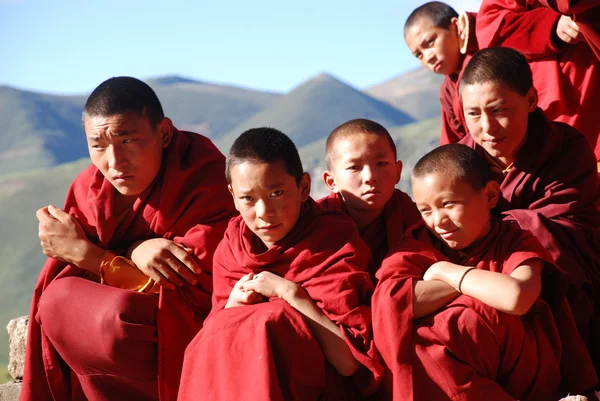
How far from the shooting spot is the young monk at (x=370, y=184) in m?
3.47

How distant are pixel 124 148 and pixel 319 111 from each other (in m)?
42.6

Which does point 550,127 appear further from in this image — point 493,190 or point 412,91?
point 412,91

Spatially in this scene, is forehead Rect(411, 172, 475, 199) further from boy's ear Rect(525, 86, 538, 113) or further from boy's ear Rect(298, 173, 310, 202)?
boy's ear Rect(525, 86, 538, 113)

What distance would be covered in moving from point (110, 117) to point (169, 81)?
54022mm

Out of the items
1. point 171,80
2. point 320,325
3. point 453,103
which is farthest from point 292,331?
point 171,80

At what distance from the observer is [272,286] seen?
3.14m

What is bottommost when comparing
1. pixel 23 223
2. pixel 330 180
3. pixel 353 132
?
pixel 23 223

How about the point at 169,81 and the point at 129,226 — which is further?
the point at 169,81

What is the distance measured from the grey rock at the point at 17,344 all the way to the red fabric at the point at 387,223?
203 centimetres

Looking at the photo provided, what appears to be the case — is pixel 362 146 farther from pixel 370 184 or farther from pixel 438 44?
pixel 438 44

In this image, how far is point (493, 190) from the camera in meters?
3.16

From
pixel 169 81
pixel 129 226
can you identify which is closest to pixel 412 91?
pixel 169 81

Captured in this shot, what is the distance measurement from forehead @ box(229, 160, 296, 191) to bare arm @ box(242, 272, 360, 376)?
0.35 metres

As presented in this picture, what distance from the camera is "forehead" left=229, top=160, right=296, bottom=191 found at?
3193 mm
